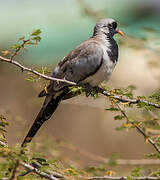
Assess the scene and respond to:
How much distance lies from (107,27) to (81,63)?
806mm

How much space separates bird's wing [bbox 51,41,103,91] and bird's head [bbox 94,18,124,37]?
1.56 feet

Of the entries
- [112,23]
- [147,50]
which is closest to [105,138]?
[112,23]

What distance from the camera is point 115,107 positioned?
3182 millimetres

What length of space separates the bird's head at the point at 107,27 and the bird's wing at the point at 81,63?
0.47 metres

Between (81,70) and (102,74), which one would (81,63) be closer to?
(81,70)

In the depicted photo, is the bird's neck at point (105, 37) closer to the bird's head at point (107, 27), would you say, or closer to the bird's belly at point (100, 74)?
the bird's head at point (107, 27)

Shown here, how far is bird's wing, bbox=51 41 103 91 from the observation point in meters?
4.18

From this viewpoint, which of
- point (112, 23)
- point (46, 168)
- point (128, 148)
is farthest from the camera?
point (128, 148)

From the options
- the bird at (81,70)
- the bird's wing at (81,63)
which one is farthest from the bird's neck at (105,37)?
the bird's wing at (81,63)

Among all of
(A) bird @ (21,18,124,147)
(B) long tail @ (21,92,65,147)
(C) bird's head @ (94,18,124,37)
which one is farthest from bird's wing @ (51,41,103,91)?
(C) bird's head @ (94,18,124,37)

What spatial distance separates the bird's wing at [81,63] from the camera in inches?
165

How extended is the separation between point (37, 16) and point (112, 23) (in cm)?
562

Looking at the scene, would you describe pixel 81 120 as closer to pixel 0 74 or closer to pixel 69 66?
pixel 0 74

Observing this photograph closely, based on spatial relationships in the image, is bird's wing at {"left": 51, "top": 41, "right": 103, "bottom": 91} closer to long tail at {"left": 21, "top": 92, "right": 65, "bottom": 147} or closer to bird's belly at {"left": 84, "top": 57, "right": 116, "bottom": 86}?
bird's belly at {"left": 84, "top": 57, "right": 116, "bottom": 86}
